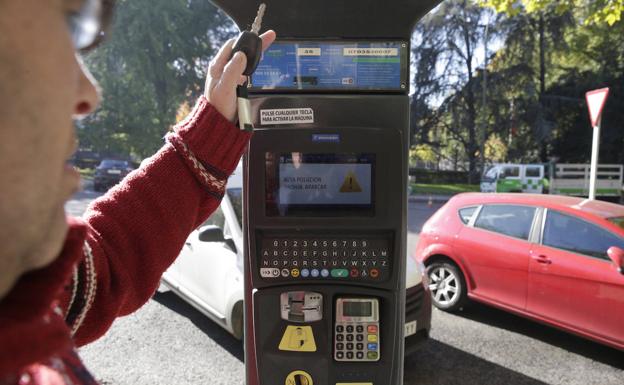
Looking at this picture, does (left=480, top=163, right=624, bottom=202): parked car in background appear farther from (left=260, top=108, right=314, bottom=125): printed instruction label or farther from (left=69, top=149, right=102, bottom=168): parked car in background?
(left=69, top=149, right=102, bottom=168): parked car in background

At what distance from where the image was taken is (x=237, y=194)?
4.68 meters

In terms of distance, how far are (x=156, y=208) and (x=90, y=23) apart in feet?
1.98

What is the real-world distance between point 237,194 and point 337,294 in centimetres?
300

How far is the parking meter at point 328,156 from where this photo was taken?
171 centimetres

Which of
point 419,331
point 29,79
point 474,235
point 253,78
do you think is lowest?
point 419,331

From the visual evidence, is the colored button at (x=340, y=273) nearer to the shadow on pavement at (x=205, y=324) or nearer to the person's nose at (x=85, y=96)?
the person's nose at (x=85, y=96)

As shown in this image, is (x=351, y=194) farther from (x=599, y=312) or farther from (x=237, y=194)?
(x=599, y=312)

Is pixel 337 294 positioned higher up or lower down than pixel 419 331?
higher up

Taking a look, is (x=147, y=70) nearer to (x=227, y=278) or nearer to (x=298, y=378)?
(x=227, y=278)

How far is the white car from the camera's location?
12.8ft

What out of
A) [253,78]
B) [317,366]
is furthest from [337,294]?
[253,78]

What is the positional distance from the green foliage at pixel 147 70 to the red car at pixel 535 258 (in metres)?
20.7

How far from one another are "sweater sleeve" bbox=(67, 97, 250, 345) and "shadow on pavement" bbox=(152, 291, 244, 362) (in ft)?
10.6

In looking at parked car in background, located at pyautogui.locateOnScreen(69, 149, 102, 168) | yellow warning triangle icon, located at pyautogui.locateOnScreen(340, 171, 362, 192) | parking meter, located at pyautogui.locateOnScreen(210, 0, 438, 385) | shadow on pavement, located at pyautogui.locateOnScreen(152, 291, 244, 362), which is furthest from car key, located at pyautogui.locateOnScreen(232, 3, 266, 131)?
parked car in background, located at pyautogui.locateOnScreen(69, 149, 102, 168)
